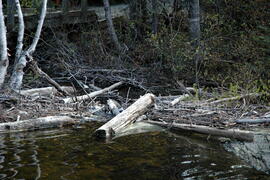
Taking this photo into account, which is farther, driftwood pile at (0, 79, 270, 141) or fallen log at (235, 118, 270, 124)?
fallen log at (235, 118, 270, 124)

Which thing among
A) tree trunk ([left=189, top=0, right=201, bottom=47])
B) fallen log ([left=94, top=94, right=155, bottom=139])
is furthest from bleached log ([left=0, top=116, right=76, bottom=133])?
tree trunk ([left=189, top=0, right=201, bottom=47])

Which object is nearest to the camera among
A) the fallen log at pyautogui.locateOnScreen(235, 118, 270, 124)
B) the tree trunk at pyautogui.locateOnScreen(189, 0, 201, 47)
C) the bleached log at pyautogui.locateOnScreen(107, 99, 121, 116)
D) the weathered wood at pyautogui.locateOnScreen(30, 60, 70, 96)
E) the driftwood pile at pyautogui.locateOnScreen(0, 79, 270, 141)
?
the driftwood pile at pyautogui.locateOnScreen(0, 79, 270, 141)

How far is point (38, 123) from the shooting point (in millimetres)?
7953

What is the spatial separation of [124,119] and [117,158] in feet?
5.84

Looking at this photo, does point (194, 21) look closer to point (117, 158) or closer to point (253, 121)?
point (253, 121)

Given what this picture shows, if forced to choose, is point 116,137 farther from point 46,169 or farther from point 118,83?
point 118,83

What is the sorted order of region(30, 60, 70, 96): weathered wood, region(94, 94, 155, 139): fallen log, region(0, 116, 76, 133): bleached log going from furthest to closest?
region(30, 60, 70, 96): weathered wood, region(0, 116, 76, 133): bleached log, region(94, 94, 155, 139): fallen log

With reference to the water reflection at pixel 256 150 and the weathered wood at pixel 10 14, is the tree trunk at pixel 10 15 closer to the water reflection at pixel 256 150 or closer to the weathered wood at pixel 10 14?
the weathered wood at pixel 10 14

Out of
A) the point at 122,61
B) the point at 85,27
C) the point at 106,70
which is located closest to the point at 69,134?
the point at 106,70

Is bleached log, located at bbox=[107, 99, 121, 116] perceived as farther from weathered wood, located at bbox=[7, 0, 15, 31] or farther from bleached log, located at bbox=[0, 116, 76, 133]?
weathered wood, located at bbox=[7, 0, 15, 31]

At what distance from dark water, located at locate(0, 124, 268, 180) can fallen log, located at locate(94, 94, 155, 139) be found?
→ 0.22 m

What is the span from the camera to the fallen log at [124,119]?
277 inches

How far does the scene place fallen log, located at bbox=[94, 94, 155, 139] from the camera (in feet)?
23.1

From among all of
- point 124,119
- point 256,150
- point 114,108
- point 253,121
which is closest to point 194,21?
point 114,108
